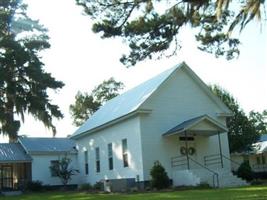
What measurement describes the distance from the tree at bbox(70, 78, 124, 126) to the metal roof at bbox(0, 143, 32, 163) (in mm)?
21786

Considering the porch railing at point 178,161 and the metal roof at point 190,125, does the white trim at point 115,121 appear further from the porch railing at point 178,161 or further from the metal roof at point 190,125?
the porch railing at point 178,161

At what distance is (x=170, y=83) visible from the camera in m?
31.2

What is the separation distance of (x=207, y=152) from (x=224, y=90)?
58.7 feet

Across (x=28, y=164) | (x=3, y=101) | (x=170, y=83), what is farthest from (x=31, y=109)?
(x=170, y=83)

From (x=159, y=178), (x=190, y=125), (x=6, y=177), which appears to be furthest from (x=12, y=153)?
(x=190, y=125)

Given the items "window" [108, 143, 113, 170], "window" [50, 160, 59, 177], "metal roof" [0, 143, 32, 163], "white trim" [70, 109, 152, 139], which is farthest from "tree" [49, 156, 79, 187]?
"window" [108, 143, 113, 170]

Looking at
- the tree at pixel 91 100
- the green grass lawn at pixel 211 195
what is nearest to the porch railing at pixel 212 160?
the green grass lawn at pixel 211 195

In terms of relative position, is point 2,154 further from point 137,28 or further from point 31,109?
point 137,28

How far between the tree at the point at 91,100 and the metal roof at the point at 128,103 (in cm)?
2508

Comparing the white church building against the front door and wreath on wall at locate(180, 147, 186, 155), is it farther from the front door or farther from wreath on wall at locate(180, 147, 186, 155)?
the front door

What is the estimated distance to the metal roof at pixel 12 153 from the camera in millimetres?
38906

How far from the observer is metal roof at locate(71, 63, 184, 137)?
30.4m

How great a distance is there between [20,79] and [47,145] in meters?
6.42

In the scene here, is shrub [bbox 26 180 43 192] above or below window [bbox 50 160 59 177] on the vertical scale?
below
